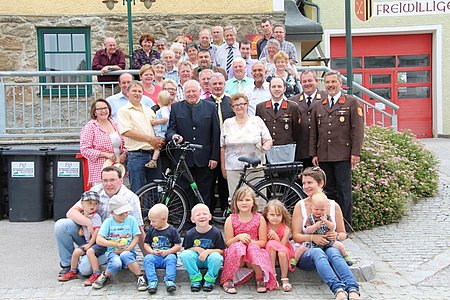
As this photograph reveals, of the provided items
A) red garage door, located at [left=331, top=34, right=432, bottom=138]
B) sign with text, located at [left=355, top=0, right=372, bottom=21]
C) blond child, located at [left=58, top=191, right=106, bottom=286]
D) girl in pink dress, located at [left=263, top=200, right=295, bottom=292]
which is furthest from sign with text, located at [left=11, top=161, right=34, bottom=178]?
red garage door, located at [left=331, top=34, right=432, bottom=138]

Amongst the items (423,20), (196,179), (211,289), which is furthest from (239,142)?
(423,20)

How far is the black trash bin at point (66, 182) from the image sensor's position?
9047mm

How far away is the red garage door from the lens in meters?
22.9

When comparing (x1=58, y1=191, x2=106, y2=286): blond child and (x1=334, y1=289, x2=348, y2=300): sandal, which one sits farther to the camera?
(x1=58, y1=191, x2=106, y2=286): blond child

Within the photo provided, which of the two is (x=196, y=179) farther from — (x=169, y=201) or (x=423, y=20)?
(x=423, y=20)

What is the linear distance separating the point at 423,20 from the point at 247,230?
58.2ft

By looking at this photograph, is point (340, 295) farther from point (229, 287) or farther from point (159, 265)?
point (159, 265)

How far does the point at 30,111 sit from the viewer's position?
10.5 meters

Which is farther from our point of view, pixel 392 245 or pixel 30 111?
pixel 30 111

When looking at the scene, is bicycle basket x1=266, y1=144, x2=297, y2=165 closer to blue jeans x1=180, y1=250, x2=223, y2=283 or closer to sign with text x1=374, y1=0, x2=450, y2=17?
blue jeans x1=180, y1=250, x2=223, y2=283

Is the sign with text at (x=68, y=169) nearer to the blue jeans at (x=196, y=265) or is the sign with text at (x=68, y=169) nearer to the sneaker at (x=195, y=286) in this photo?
the blue jeans at (x=196, y=265)

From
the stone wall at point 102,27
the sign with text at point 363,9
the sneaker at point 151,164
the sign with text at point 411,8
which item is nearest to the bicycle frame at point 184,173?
the sneaker at point 151,164

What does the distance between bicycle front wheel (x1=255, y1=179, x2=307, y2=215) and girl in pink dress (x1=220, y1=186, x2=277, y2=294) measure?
3.47 ft

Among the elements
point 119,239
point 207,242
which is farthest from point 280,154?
point 119,239
